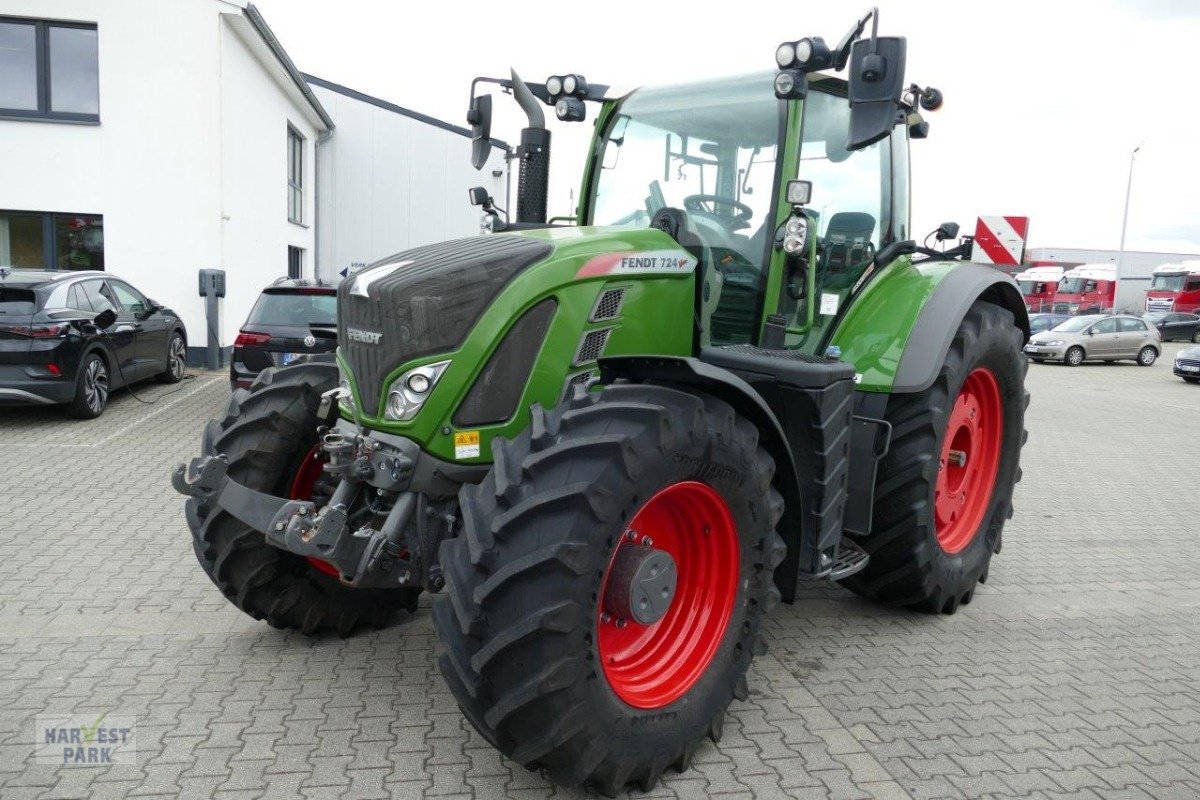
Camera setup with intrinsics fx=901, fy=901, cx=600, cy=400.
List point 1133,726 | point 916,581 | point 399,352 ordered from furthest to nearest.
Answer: point 916,581 → point 1133,726 → point 399,352

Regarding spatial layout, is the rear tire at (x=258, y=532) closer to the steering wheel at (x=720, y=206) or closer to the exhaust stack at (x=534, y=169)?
the exhaust stack at (x=534, y=169)

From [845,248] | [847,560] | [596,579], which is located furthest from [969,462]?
[596,579]

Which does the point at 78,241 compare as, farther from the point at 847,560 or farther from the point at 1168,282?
the point at 1168,282

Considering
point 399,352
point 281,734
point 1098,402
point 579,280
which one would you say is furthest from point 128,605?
point 1098,402

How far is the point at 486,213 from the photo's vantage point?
4.65 m

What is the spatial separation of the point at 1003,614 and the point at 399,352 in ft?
11.5

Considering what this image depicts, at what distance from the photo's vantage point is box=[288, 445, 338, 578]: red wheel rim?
378 cm

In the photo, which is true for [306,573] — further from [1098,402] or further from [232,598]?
[1098,402]

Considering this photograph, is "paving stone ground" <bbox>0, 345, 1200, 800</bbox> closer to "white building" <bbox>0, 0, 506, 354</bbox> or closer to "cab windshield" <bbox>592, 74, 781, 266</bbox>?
"cab windshield" <bbox>592, 74, 781, 266</bbox>

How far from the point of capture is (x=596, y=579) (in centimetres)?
Result: 262

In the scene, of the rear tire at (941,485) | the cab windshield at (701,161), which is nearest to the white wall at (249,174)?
the cab windshield at (701,161)

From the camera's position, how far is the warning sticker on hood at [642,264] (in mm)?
3246

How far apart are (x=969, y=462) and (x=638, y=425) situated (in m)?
2.88

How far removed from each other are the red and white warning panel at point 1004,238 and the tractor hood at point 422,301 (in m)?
8.19
